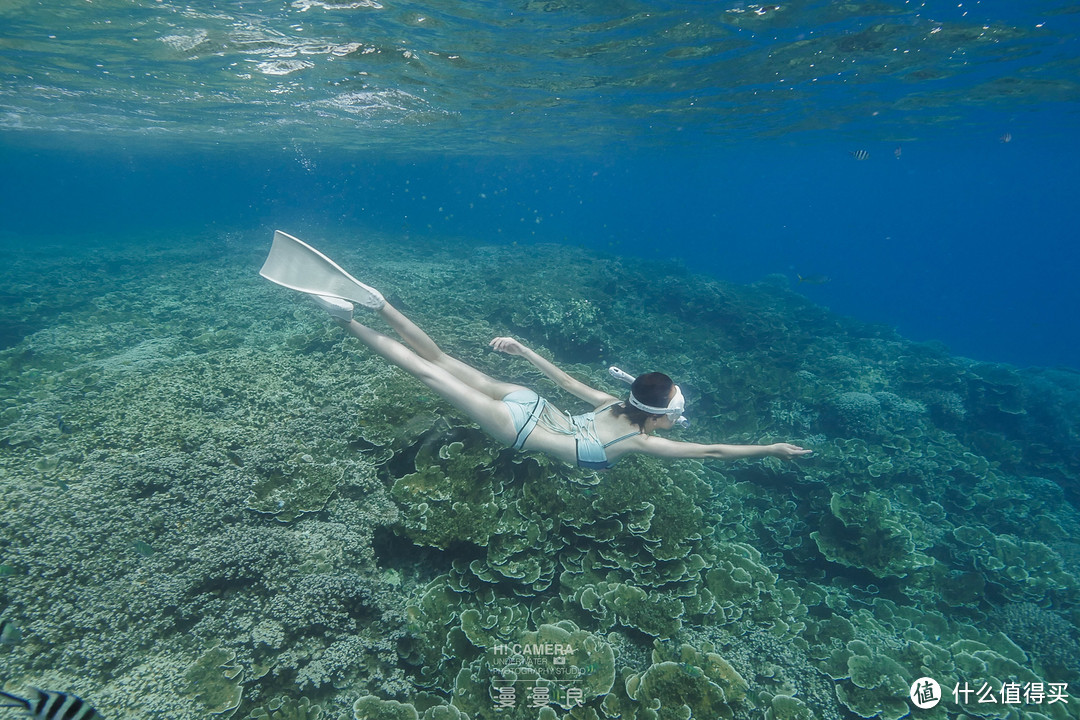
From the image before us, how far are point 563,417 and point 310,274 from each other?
369 cm

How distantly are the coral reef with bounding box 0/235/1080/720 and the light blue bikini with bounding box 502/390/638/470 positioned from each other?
126 centimetres

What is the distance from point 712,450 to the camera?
502 centimetres

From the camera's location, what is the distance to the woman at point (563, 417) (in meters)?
4.97

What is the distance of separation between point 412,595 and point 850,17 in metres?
18.2

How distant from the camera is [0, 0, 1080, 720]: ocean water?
171 inches

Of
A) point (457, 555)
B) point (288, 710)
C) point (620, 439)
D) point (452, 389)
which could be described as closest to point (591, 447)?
point (620, 439)

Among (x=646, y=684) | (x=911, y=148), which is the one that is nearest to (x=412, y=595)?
(x=646, y=684)

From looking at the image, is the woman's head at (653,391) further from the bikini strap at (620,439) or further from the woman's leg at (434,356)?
the woman's leg at (434,356)

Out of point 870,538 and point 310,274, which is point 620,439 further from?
point 870,538

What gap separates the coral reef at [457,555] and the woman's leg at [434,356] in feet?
3.52

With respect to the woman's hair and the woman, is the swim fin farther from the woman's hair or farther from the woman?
the woman's hair

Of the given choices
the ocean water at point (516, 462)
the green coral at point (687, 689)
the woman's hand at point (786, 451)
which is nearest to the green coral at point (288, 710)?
the ocean water at point (516, 462)

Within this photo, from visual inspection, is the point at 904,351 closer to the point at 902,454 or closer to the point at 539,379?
the point at 902,454

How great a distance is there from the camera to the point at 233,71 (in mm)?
18562
